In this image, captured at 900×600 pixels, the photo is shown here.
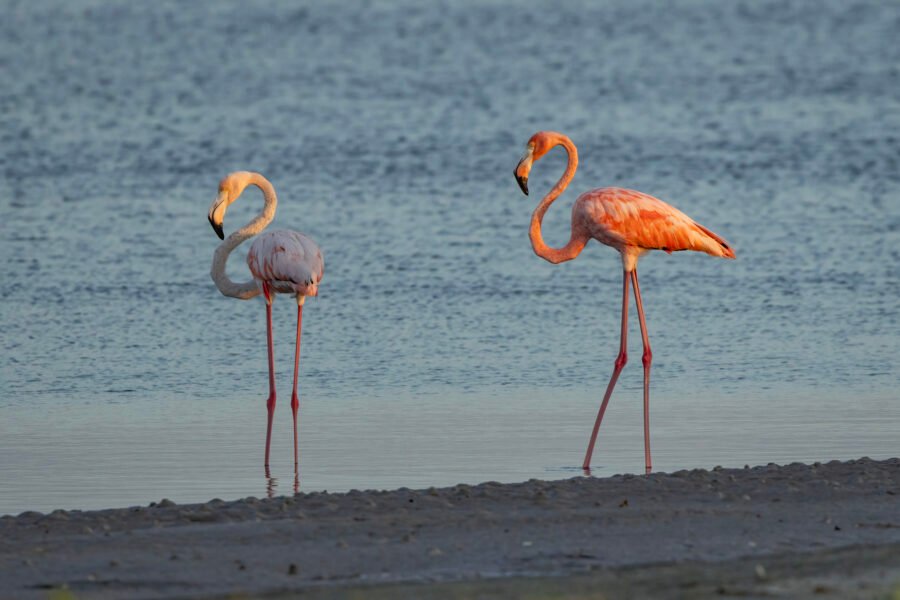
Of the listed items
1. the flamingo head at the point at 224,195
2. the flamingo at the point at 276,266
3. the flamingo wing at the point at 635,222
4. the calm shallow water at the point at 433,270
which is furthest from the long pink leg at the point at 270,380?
the flamingo wing at the point at 635,222

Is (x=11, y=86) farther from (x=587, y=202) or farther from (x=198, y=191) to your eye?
(x=587, y=202)

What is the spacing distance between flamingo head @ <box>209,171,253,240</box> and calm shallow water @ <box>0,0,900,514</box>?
1282mm

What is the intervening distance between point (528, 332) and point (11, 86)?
885 inches

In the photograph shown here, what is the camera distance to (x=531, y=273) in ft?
56.2

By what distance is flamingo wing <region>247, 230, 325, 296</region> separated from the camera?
36.7 ft

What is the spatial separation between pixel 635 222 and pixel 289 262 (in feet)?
7.48

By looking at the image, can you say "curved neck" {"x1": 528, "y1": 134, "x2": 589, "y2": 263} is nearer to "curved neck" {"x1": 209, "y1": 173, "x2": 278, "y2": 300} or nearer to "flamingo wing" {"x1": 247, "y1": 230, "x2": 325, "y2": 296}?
"flamingo wing" {"x1": 247, "y1": 230, "x2": 325, "y2": 296}

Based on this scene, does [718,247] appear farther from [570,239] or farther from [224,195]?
[224,195]

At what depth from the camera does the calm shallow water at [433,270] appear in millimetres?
10469

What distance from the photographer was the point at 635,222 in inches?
437

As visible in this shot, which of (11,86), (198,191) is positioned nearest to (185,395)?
(198,191)

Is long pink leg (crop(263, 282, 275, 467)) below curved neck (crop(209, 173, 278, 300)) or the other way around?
below

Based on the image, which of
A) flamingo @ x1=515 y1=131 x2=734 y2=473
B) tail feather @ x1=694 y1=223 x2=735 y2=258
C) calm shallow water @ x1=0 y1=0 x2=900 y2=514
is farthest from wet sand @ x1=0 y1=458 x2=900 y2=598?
tail feather @ x1=694 y1=223 x2=735 y2=258

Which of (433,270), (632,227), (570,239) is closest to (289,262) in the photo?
(570,239)
